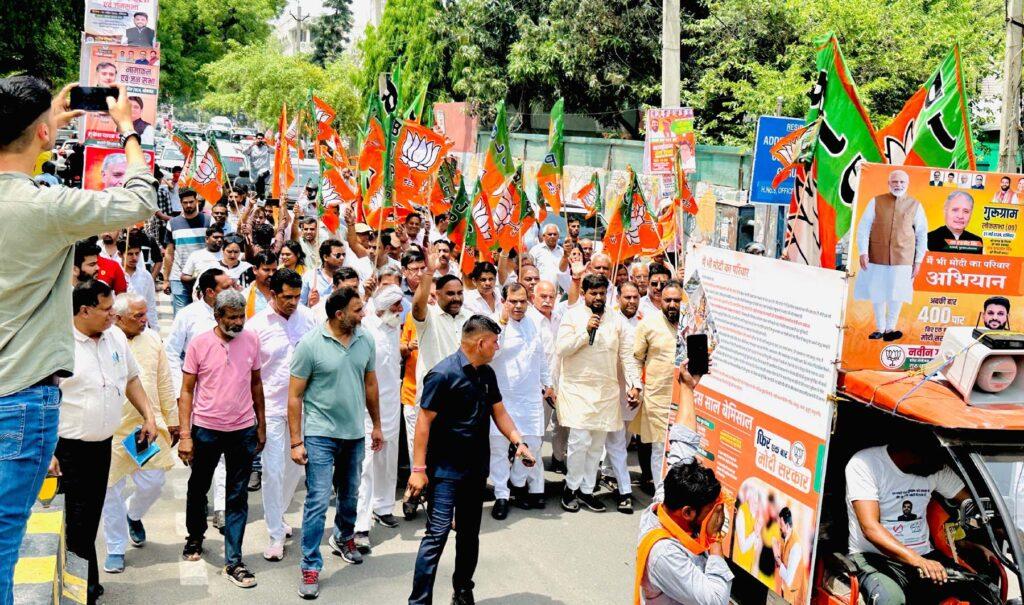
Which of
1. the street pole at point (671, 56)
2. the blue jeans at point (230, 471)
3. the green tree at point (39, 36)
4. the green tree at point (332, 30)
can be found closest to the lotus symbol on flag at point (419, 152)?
the blue jeans at point (230, 471)

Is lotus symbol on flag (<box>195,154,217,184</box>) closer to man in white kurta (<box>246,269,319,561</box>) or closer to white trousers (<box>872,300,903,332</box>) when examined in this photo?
man in white kurta (<box>246,269,319,561</box>)

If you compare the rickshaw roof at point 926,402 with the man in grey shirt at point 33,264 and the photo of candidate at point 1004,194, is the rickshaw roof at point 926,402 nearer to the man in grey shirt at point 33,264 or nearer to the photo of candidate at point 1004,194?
the photo of candidate at point 1004,194

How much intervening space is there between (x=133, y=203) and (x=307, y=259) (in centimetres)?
883

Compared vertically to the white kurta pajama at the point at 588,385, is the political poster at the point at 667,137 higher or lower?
higher

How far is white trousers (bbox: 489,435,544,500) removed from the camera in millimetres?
8242

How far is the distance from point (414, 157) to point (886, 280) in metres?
6.56

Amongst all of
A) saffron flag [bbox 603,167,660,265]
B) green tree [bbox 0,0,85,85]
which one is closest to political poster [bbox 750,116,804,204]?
saffron flag [bbox 603,167,660,265]

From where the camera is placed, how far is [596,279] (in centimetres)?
841

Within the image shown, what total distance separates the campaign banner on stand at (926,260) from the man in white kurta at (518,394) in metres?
3.79

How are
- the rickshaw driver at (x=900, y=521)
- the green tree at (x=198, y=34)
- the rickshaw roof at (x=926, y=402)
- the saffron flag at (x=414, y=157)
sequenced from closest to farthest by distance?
the rickshaw roof at (x=926, y=402), the rickshaw driver at (x=900, y=521), the saffron flag at (x=414, y=157), the green tree at (x=198, y=34)

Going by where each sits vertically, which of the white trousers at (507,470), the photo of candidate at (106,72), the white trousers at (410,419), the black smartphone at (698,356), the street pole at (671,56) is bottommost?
the white trousers at (507,470)

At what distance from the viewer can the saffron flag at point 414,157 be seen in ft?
34.2

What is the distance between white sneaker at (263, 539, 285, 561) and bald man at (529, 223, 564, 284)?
6025mm

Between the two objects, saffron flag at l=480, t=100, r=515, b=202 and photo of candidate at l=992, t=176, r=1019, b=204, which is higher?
saffron flag at l=480, t=100, r=515, b=202
